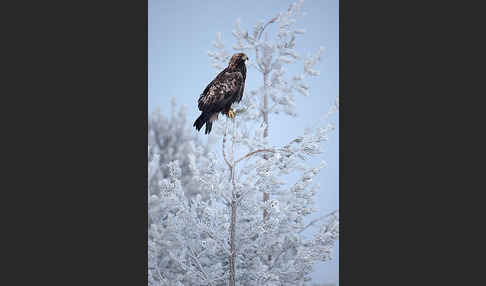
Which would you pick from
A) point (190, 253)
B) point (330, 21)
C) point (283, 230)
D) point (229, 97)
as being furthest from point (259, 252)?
point (330, 21)

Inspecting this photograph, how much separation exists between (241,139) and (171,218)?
0.78 m

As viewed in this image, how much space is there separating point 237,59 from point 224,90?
9.7 inches

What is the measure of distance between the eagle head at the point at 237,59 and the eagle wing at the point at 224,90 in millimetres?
61

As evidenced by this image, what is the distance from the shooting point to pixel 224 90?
14.4 feet

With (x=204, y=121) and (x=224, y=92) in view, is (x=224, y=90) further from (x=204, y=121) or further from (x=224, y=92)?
(x=204, y=121)

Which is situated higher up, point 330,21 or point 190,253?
point 330,21

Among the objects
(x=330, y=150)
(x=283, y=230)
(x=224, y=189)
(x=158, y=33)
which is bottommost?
(x=283, y=230)

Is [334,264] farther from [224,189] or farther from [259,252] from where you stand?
[224,189]

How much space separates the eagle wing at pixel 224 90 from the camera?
438 cm

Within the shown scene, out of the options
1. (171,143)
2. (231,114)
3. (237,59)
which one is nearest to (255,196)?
(231,114)

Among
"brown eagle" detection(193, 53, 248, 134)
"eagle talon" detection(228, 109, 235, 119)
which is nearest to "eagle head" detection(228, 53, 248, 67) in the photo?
"brown eagle" detection(193, 53, 248, 134)

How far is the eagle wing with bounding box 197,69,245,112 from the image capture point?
4.38 meters

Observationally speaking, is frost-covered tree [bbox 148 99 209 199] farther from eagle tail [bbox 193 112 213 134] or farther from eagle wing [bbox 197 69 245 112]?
eagle wing [bbox 197 69 245 112]

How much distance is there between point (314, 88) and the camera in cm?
440
